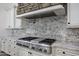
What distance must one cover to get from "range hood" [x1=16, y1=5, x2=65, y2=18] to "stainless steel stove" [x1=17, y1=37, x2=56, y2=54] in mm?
216

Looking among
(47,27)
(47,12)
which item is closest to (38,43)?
(47,27)

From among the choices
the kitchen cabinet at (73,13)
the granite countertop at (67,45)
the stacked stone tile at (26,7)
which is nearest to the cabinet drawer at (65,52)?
the granite countertop at (67,45)

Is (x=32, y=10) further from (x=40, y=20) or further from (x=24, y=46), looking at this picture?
(x=24, y=46)

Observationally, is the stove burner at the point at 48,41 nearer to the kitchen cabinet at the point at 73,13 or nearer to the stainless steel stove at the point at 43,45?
the stainless steel stove at the point at 43,45

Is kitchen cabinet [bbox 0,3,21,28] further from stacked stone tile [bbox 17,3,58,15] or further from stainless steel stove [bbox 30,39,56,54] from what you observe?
stainless steel stove [bbox 30,39,56,54]


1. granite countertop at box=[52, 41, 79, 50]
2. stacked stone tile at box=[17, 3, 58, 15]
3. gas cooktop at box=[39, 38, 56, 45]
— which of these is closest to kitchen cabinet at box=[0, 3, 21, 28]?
stacked stone tile at box=[17, 3, 58, 15]

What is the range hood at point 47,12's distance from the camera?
118 cm

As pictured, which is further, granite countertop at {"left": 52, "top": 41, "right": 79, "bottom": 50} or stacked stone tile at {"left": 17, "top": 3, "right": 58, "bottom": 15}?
stacked stone tile at {"left": 17, "top": 3, "right": 58, "bottom": 15}

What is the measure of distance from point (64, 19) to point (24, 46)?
17.7 inches

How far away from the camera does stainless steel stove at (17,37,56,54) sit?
1207 millimetres

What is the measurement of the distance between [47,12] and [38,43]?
11.7 inches

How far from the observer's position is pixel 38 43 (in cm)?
125

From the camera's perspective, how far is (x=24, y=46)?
1269 millimetres

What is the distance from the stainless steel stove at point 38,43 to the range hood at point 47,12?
22cm
